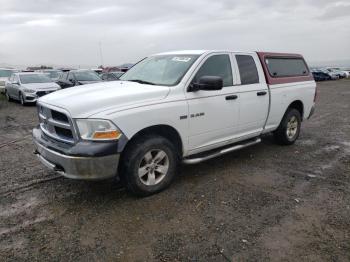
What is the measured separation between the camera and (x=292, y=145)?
21.9ft

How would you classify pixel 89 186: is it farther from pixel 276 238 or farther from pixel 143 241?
pixel 276 238

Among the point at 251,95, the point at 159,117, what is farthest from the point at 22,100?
the point at 159,117

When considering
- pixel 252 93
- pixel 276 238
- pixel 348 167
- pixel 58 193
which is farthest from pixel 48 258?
pixel 348 167

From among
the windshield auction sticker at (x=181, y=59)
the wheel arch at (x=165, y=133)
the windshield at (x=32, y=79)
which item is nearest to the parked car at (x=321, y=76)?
the windshield at (x=32, y=79)

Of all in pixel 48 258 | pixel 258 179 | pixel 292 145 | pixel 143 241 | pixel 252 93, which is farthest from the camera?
pixel 292 145

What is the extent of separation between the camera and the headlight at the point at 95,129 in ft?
11.6

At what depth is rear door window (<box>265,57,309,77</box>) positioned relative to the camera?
5877mm

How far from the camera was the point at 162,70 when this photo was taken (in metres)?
4.80

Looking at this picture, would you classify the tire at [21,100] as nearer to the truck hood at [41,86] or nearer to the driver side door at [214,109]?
the truck hood at [41,86]

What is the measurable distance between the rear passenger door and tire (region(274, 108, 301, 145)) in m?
0.85

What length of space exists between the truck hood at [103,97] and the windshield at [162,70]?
28 cm

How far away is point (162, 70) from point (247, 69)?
4.98ft

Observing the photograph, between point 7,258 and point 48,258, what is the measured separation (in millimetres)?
390

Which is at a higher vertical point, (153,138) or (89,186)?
(153,138)
